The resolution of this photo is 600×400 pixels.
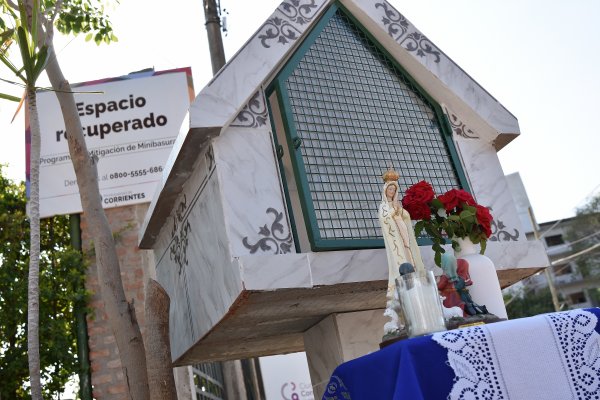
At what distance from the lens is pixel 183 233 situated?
543cm

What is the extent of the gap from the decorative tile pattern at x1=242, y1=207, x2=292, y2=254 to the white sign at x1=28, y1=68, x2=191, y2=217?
5880 mm

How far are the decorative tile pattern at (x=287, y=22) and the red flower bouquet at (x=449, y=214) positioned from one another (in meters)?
1.47

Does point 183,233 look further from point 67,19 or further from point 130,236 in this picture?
point 130,236

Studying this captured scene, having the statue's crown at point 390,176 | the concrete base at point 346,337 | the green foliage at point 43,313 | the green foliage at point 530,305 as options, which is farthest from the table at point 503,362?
the green foliage at point 530,305

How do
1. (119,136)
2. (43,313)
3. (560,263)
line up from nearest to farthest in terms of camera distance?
1. (43,313)
2. (119,136)
3. (560,263)

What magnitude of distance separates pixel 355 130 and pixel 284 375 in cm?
571

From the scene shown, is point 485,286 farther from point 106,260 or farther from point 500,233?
point 106,260

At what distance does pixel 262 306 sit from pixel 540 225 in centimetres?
4933

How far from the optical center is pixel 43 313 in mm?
9281

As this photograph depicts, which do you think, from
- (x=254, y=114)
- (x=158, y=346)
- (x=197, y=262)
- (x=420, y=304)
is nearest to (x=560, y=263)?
(x=158, y=346)

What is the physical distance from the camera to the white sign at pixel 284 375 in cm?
974

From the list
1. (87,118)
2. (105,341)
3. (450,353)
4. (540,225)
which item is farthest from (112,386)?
(540,225)

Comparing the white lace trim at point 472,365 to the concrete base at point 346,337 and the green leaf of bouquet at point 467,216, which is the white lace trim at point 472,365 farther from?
the concrete base at point 346,337

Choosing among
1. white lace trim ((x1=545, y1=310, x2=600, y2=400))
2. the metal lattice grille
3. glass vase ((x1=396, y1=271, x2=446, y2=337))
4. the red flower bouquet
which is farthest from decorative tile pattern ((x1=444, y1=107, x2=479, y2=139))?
white lace trim ((x1=545, y1=310, x2=600, y2=400))
